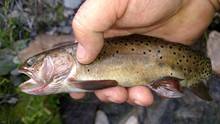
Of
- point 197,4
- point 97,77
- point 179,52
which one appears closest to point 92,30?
point 97,77

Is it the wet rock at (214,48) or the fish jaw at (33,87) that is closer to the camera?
the fish jaw at (33,87)

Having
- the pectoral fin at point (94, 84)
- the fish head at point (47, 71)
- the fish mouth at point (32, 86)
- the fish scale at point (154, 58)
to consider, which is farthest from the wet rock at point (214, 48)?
the fish mouth at point (32, 86)

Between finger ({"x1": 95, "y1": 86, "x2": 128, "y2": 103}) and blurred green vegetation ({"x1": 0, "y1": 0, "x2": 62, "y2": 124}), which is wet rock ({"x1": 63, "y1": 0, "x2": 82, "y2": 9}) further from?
finger ({"x1": 95, "y1": 86, "x2": 128, "y2": 103})

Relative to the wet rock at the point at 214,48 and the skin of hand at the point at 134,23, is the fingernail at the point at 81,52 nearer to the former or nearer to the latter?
the skin of hand at the point at 134,23

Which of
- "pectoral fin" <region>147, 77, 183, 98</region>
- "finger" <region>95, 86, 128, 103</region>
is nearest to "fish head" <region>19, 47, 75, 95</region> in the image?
"finger" <region>95, 86, 128, 103</region>

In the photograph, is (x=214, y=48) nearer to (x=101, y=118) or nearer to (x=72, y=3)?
(x=101, y=118)

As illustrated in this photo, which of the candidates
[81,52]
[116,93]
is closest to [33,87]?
[81,52]

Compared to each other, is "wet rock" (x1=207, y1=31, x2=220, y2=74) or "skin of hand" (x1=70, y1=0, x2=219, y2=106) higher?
"skin of hand" (x1=70, y1=0, x2=219, y2=106)
